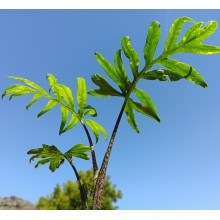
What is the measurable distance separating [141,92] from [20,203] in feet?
6.51

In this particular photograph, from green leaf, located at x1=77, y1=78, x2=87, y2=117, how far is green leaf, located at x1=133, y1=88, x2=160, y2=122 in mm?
504

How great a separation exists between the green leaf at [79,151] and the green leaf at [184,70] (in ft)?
3.50

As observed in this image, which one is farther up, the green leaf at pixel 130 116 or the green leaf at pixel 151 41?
the green leaf at pixel 151 41

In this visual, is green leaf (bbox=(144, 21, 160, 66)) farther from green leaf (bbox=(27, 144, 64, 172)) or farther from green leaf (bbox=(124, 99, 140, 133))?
green leaf (bbox=(27, 144, 64, 172))

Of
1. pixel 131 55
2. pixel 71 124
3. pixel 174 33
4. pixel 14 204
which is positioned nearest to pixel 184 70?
pixel 174 33

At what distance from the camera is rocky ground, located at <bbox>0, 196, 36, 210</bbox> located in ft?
9.99

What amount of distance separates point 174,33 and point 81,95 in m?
0.97

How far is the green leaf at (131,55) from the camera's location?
232cm

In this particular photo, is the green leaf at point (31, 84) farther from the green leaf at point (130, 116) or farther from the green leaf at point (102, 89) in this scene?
the green leaf at point (130, 116)

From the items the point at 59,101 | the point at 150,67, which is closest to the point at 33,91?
the point at 59,101

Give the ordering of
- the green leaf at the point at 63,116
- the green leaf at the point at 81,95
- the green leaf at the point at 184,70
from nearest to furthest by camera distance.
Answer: the green leaf at the point at 184,70 → the green leaf at the point at 81,95 → the green leaf at the point at 63,116

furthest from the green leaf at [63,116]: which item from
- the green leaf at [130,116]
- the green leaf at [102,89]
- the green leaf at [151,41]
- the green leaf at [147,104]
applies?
the green leaf at [151,41]

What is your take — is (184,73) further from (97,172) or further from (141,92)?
(97,172)

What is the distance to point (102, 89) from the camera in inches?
94.5
